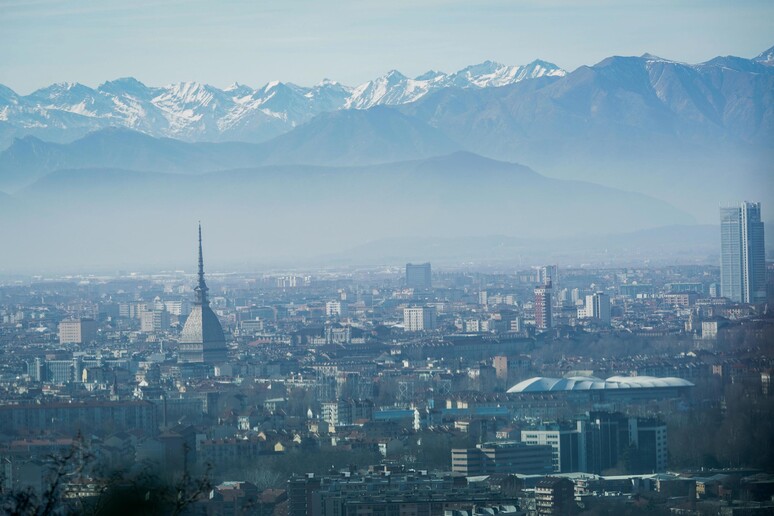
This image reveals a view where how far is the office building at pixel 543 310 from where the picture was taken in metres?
59.8

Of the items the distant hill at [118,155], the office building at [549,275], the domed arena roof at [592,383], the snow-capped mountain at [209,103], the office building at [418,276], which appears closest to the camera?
the domed arena roof at [592,383]

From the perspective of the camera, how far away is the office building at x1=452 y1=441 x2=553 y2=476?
26.0m

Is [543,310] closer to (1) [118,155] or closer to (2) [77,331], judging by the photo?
(2) [77,331]

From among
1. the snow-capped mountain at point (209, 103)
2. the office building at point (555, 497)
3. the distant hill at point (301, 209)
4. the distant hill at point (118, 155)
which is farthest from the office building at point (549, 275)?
the snow-capped mountain at point (209, 103)

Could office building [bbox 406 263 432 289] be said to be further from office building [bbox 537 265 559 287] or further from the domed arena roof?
the domed arena roof

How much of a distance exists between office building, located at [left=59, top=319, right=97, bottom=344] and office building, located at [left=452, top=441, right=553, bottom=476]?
107 ft

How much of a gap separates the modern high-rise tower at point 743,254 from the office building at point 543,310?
4.57m

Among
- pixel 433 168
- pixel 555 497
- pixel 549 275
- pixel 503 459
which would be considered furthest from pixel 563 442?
pixel 433 168

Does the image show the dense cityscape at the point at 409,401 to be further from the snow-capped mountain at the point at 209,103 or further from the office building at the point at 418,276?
the snow-capped mountain at the point at 209,103

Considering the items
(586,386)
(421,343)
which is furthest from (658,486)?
(421,343)

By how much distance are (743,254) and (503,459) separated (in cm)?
3359

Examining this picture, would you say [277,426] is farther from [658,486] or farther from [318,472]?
[658,486]

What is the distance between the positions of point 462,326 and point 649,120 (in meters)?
90.1

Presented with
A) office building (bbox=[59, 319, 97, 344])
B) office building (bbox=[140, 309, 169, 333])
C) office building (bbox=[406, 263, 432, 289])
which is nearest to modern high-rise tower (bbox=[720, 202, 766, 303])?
office building (bbox=[140, 309, 169, 333])
